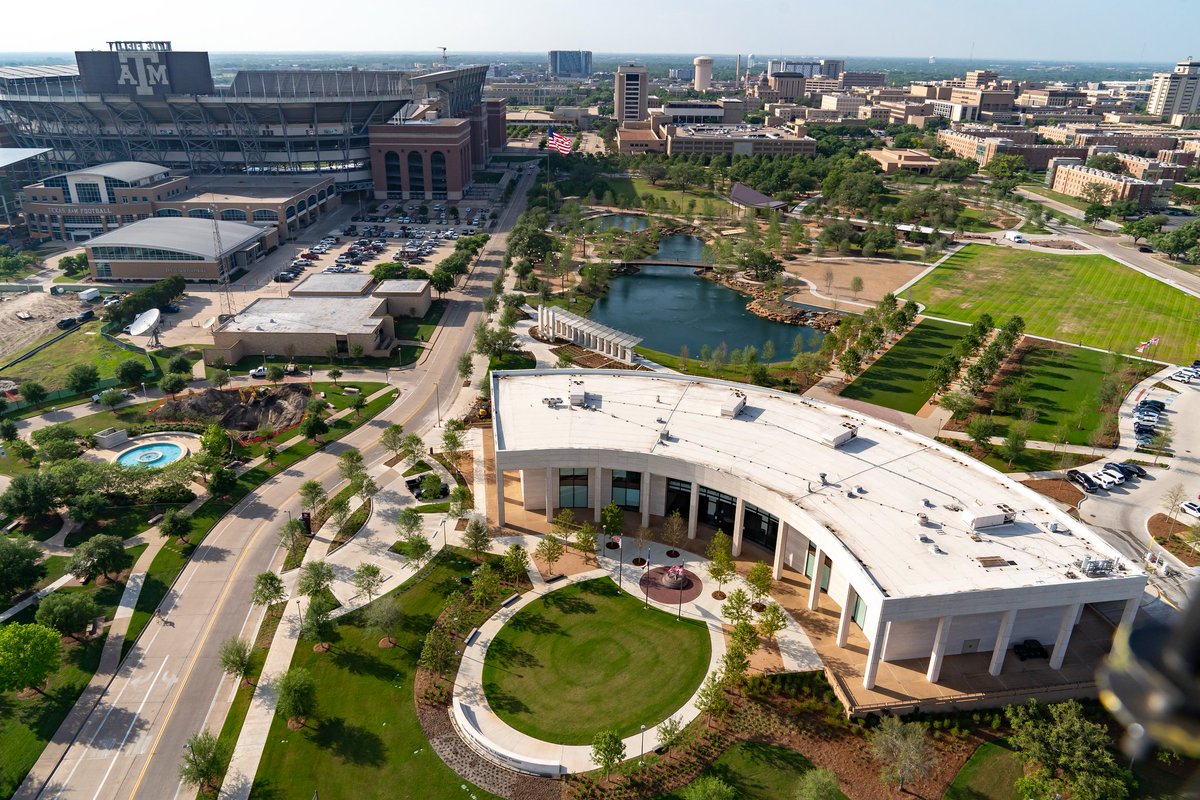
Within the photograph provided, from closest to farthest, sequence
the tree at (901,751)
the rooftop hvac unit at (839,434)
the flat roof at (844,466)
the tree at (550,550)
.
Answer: the tree at (901,751), the flat roof at (844,466), the tree at (550,550), the rooftop hvac unit at (839,434)

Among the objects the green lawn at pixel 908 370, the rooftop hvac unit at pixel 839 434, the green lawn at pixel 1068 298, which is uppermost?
the rooftop hvac unit at pixel 839 434

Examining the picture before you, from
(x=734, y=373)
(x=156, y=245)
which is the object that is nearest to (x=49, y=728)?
(x=734, y=373)

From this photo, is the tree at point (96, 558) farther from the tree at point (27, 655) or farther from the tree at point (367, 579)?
the tree at point (367, 579)

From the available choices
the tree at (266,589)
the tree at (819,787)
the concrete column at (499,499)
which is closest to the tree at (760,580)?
the tree at (819,787)

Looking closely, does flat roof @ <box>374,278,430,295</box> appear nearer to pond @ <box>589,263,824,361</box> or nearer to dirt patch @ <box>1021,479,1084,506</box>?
pond @ <box>589,263,824,361</box>

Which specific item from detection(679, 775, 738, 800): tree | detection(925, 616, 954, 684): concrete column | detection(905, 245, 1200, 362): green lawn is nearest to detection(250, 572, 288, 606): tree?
detection(679, 775, 738, 800): tree

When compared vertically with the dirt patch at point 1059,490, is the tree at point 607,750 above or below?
above
